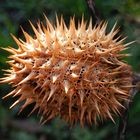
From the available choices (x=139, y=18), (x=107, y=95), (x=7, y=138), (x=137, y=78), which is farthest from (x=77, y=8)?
(x=7, y=138)

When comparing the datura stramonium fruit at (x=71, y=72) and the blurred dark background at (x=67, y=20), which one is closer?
the datura stramonium fruit at (x=71, y=72)

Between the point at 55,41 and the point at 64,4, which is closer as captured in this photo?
the point at 55,41

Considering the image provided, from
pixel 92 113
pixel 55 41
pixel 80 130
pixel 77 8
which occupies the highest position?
pixel 77 8

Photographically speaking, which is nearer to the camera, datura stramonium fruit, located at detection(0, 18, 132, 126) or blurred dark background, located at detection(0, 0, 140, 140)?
datura stramonium fruit, located at detection(0, 18, 132, 126)

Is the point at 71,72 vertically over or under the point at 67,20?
under

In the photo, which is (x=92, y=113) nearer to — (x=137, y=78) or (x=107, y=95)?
(x=107, y=95)
